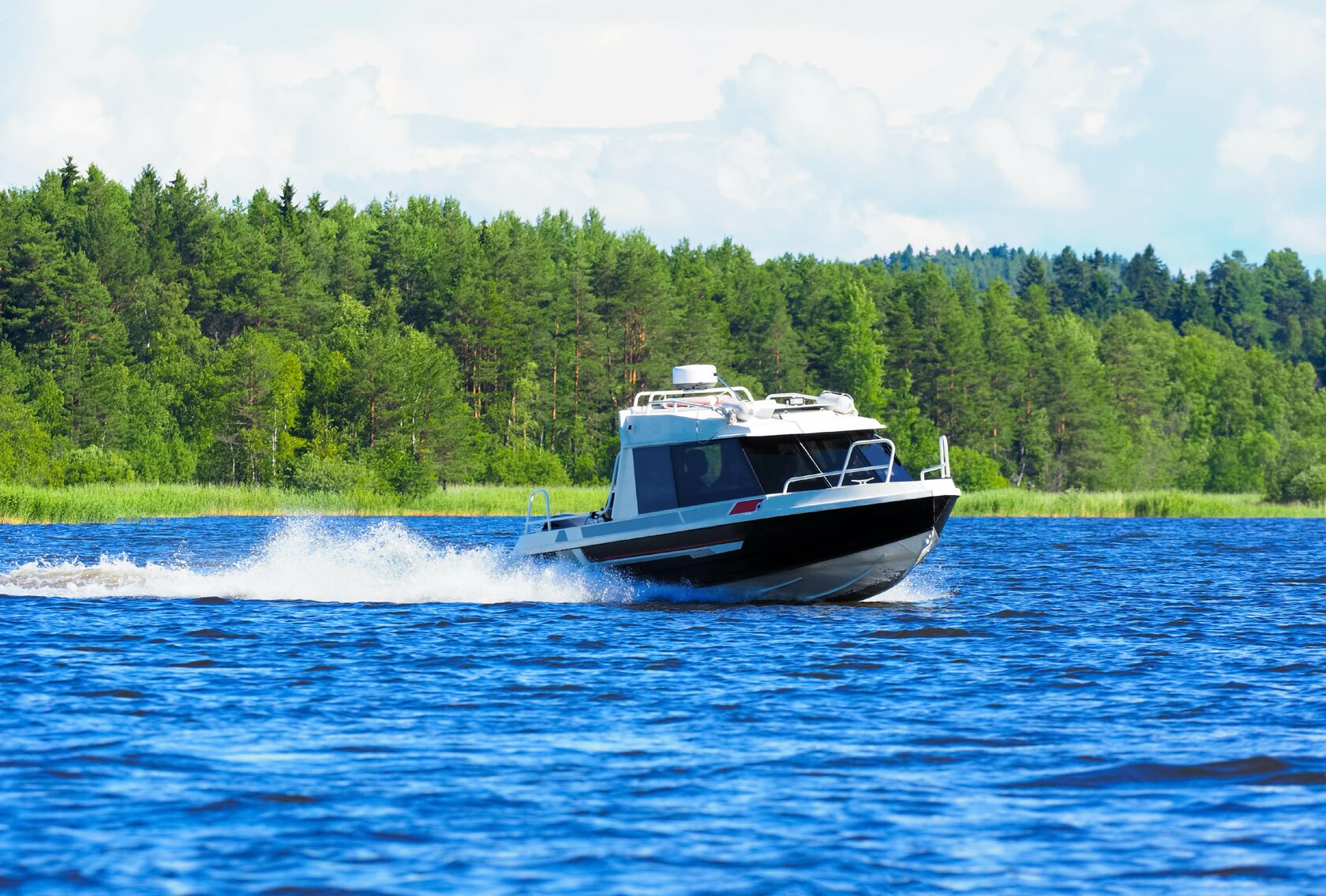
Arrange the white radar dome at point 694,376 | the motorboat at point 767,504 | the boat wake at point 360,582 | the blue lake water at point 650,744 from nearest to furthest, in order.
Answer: the blue lake water at point 650,744, the motorboat at point 767,504, the white radar dome at point 694,376, the boat wake at point 360,582

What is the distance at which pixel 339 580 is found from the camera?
2850 cm

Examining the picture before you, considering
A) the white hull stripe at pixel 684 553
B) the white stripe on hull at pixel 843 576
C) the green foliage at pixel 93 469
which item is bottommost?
the white stripe on hull at pixel 843 576

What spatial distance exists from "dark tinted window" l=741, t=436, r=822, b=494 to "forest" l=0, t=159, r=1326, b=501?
49626 millimetres

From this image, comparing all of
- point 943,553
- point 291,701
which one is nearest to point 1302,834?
point 291,701

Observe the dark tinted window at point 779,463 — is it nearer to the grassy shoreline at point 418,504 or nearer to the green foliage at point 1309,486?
the grassy shoreline at point 418,504

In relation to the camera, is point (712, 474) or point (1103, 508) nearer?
point (712, 474)

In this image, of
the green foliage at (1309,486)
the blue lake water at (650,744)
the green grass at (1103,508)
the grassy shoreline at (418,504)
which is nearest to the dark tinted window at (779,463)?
the blue lake water at (650,744)

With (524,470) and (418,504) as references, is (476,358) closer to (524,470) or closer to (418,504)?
(524,470)

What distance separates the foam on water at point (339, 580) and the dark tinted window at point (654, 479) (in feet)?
4.70

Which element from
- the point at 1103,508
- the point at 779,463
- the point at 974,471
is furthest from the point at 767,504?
the point at 974,471

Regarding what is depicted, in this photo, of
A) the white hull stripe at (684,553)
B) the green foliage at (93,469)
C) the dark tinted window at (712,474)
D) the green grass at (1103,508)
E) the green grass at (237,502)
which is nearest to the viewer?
the dark tinted window at (712,474)

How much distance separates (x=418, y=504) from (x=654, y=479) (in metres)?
47.9

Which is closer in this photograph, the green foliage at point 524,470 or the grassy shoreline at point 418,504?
the grassy shoreline at point 418,504

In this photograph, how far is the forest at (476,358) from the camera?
8344 cm
